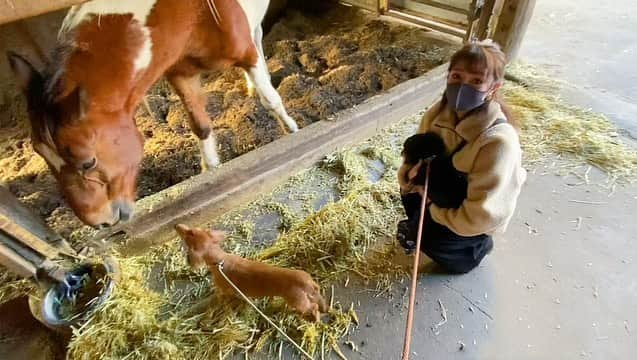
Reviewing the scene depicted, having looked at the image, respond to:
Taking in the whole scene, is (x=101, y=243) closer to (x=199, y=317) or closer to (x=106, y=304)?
(x=106, y=304)

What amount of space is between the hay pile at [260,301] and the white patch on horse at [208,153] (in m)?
0.42

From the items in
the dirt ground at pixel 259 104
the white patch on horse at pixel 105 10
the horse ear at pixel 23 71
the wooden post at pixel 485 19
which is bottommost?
the dirt ground at pixel 259 104

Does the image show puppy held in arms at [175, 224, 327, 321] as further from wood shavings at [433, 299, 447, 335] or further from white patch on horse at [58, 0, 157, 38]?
white patch on horse at [58, 0, 157, 38]

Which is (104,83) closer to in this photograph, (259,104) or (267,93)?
(267,93)

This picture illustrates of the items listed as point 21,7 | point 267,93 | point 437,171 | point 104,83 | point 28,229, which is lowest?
point 267,93

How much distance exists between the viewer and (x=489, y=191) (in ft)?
5.08

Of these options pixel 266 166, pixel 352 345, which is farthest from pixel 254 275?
pixel 266 166

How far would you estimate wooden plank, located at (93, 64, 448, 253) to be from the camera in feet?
7.27

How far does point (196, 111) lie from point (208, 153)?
0.27 metres

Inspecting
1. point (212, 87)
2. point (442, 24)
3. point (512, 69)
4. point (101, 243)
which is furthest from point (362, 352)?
point (442, 24)

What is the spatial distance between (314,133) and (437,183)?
3.54ft

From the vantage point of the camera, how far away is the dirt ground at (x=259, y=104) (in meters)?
2.75

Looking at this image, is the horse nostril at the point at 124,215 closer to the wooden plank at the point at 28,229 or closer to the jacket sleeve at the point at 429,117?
the wooden plank at the point at 28,229

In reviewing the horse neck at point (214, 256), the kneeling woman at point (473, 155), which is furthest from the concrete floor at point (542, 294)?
the horse neck at point (214, 256)
